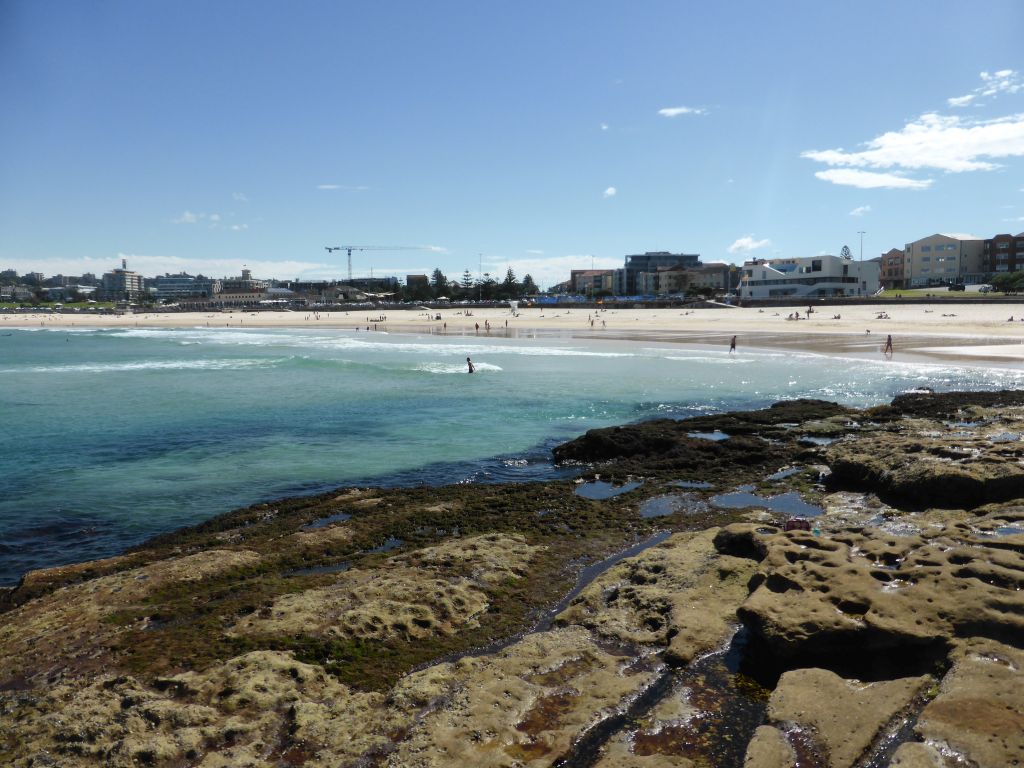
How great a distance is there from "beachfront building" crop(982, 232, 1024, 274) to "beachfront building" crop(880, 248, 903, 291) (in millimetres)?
12746

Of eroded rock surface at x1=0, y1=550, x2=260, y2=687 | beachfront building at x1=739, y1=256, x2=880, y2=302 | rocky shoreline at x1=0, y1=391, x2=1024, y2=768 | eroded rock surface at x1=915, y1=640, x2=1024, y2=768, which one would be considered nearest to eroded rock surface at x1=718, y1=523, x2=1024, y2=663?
rocky shoreline at x1=0, y1=391, x2=1024, y2=768

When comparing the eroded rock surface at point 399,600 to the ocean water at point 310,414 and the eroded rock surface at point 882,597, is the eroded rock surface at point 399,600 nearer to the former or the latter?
the eroded rock surface at point 882,597

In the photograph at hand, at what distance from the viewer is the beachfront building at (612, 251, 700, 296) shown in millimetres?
149750

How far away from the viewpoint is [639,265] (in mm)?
158625

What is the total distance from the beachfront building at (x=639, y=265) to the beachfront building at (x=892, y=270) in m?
40.9

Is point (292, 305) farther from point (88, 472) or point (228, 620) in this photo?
point (228, 620)

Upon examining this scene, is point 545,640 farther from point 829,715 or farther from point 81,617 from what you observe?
point 81,617

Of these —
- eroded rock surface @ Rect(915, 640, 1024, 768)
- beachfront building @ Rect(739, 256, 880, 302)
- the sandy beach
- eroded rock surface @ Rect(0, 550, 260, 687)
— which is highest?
beachfront building @ Rect(739, 256, 880, 302)

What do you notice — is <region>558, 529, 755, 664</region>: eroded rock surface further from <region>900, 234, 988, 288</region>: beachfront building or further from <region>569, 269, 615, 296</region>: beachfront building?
<region>569, 269, 615, 296</region>: beachfront building

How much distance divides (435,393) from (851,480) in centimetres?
1747

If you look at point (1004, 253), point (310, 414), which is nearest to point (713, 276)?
point (1004, 253)

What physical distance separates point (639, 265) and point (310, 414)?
144494 millimetres

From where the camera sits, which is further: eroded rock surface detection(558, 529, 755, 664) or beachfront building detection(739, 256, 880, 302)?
beachfront building detection(739, 256, 880, 302)

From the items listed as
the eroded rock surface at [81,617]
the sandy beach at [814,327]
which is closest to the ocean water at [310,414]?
the eroded rock surface at [81,617]
